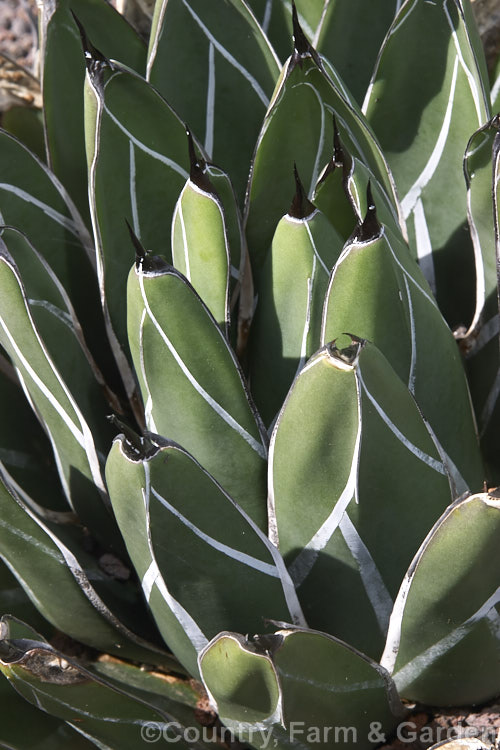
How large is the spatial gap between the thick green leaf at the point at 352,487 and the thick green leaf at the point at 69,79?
1.81ft

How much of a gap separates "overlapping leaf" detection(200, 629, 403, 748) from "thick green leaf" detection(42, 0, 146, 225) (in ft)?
2.18

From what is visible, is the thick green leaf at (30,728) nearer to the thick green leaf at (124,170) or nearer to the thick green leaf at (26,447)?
the thick green leaf at (26,447)

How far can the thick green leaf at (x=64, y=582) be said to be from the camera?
767 millimetres

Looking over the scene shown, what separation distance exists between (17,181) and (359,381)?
0.58m

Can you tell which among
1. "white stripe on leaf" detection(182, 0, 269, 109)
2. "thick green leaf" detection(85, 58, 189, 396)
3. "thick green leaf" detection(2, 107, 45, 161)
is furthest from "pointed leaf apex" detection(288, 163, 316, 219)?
"thick green leaf" detection(2, 107, 45, 161)

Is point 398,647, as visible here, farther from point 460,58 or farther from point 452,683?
point 460,58

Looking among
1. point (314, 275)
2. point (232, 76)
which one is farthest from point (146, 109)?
point (314, 275)

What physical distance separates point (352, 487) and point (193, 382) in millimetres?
178

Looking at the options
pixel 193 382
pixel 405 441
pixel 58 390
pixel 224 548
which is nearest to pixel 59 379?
pixel 58 390

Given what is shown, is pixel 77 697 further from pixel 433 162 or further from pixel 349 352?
pixel 433 162

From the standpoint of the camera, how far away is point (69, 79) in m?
1.05

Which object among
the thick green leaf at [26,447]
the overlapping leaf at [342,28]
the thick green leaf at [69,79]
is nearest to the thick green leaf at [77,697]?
the thick green leaf at [26,447]

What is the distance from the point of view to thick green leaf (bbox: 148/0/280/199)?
1.05 metres

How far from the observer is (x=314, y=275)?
79 centimetres
